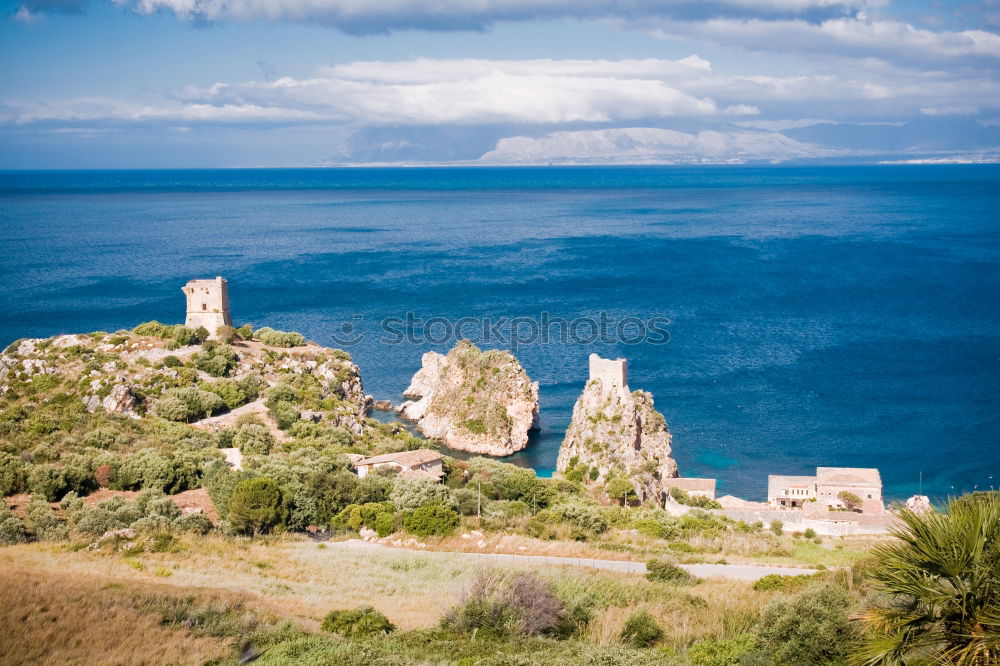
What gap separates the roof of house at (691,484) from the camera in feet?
127

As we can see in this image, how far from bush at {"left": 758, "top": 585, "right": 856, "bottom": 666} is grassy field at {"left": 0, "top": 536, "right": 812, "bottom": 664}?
1.58 m

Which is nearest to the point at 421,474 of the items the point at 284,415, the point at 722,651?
the point at 284,415

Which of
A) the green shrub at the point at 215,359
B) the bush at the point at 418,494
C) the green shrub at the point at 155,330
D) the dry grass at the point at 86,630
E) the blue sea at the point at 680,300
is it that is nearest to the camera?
the dry grass at the point at 86,630

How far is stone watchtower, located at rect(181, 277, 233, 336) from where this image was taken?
1869 inches

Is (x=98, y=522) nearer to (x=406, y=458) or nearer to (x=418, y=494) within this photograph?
(x=418, y=494)

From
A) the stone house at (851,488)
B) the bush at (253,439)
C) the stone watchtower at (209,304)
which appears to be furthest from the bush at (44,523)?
the stone house at (851,488)

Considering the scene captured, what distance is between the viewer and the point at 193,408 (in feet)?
128

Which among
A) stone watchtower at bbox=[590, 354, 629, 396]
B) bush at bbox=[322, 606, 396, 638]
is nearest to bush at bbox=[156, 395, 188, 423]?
stone watchtower at bbox=[590, 354, 629, 396]

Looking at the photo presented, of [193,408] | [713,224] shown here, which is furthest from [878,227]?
[193,408]

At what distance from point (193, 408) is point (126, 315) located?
41652mm

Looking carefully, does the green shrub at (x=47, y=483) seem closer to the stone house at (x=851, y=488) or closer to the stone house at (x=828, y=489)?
the stone house at (x=828, y=489)

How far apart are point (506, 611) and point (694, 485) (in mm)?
25152

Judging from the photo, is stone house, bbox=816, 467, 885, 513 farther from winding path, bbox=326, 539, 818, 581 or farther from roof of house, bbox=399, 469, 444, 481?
winding path, bbox=326, 539, 818, 581

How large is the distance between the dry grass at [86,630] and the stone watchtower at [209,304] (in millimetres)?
32919
